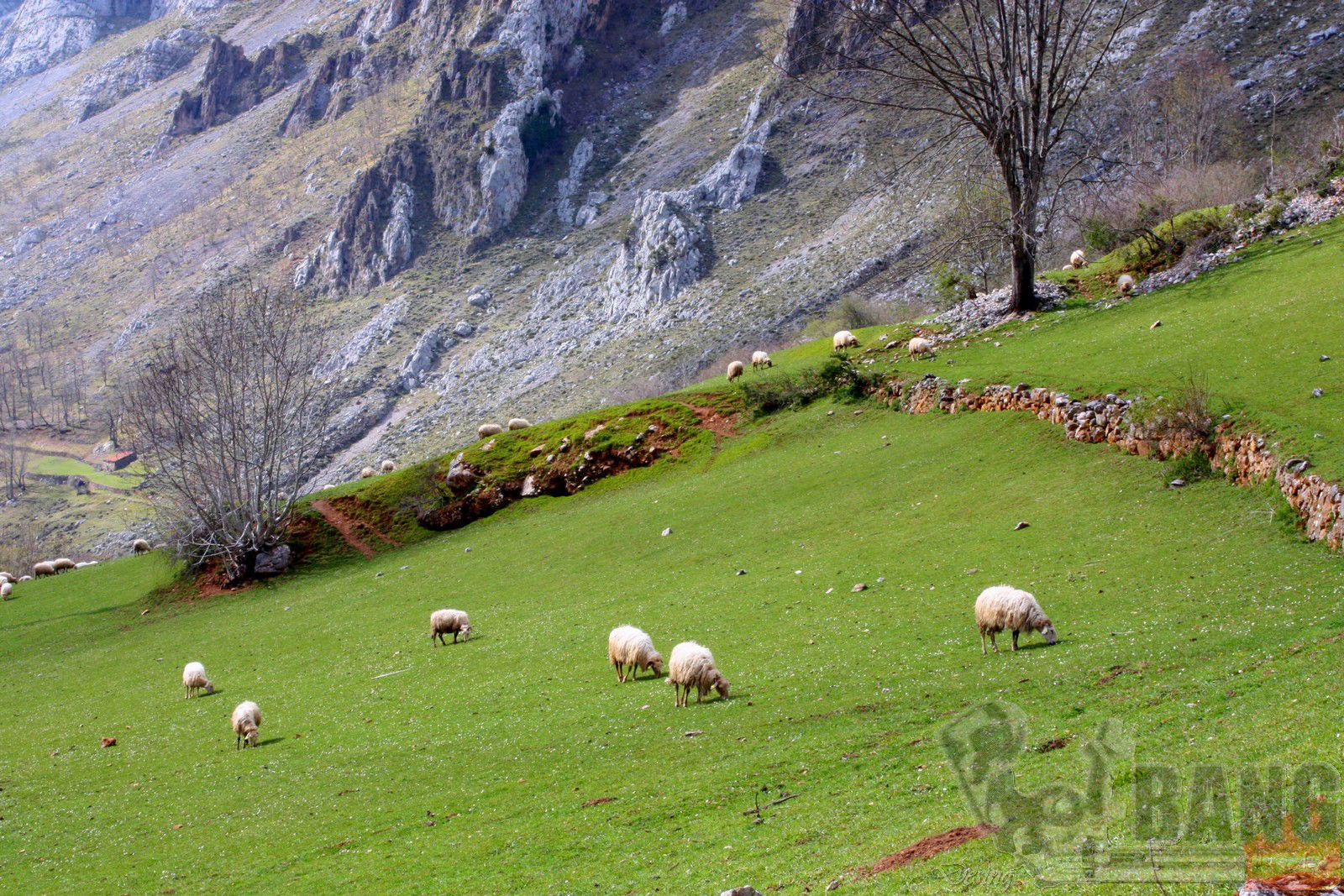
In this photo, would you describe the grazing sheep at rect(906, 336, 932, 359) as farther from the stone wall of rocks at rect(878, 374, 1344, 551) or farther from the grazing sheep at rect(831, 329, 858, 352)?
the grazing sheep at rect(831, 329, 858, 352)

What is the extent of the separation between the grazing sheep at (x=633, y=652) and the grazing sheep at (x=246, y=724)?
855 centimetres

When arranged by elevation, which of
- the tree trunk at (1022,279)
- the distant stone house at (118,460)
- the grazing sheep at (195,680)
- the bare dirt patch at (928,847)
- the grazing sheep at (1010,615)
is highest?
the distant stone house at (118,460)

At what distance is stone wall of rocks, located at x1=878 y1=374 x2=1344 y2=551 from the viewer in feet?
65.8

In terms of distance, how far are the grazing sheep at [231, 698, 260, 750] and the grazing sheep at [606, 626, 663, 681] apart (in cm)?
855

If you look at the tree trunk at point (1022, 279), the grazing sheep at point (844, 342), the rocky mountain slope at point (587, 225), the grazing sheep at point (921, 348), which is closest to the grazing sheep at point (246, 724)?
the grazing sheep at point (921, 348)

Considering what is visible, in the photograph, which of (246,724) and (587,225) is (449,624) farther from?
(587,225)

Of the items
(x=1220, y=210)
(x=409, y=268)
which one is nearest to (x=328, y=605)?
(x=1220, y=210)

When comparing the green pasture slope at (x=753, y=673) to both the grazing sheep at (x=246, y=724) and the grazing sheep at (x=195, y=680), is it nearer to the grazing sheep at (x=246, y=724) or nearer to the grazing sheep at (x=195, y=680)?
the grazing sheep at (x=246, y=724)

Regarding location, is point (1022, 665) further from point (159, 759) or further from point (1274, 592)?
point (159, 759)

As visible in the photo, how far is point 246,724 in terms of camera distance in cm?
2228

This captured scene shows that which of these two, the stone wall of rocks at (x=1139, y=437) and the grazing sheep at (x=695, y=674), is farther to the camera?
the stone wall of rocks at (x=1139, y=437)

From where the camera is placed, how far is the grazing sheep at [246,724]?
22.1 m

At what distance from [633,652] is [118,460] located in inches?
6482

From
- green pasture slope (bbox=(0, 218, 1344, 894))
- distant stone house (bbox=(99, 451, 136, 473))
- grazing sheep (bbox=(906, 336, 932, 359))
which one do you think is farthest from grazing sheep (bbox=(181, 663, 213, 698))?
distant stone house (bbox=(99, 451, 136, 473))
